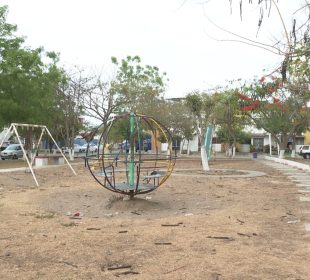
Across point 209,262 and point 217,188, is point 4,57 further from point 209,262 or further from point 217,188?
point 209,262

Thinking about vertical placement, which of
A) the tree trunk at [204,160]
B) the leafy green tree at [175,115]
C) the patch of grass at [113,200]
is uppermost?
the leafy green tree at [175,115]

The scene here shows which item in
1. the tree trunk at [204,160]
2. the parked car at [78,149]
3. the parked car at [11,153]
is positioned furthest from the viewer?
the parked car at [78,149]

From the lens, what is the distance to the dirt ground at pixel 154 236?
4.75m

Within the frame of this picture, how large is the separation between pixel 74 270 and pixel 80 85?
28.4 metres

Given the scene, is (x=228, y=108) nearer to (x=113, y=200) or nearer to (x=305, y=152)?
(x=305, y=152)

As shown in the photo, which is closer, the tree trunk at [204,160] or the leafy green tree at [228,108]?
the tree trunk at [204,160]

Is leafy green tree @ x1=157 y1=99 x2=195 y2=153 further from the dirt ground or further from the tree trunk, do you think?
the dirt ground

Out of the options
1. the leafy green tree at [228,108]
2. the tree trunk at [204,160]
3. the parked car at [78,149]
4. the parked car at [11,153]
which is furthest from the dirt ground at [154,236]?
the parked car at [78,149]

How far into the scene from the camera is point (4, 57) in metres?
25.0

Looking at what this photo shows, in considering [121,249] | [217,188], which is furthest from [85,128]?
[121,249]

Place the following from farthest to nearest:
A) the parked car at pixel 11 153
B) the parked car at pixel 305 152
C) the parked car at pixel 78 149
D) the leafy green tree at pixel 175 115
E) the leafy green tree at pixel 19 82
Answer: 1. the parked car at pixel 78 149
2. the parked car at pixel 305 152
3. the leafy green tree at pixel 175 115
4. the parked car at pixel 11 153
5. the leafy green tree at pixel 19 82


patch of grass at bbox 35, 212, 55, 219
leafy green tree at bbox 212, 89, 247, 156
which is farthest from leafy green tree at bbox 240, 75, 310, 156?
patch of grass at bbox 35, 212, 55, 219

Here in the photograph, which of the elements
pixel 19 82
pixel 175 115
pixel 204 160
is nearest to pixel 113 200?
pixel 204 160

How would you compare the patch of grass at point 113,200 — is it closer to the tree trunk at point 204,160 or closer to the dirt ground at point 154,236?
the dirt ground at point 154,236
